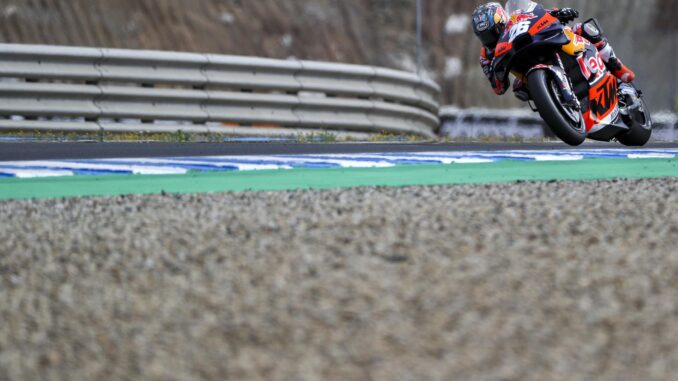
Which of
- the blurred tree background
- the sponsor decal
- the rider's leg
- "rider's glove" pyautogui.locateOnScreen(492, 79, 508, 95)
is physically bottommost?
the sponsor decal

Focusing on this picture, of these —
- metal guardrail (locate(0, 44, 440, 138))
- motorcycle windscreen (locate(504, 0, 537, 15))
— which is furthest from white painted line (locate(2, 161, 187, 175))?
metal guardrail (locate(0, 44, 440, 138))

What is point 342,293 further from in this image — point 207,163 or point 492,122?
point 492,122

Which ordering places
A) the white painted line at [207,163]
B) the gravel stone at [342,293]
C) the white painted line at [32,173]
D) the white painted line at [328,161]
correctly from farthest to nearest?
the white painted line at [328,161]
the white painted line at [207,163]
the white painted line at [32,173]
the gravel stone at [342,293]

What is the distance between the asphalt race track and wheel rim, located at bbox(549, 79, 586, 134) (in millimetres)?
2941

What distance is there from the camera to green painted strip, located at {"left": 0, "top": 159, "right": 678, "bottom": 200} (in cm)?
631

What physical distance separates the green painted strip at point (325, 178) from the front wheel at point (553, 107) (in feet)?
2.24

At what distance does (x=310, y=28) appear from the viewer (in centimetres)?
2767

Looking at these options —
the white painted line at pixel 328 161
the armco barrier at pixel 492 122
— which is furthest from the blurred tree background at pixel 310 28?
the white painted line at pixel 328 161

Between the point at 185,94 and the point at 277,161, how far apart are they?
5.69 m

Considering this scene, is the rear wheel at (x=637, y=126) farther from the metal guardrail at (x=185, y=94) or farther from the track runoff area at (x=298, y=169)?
the metal guardrail at (x=185, y=94)

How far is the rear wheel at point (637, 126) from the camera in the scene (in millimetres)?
9562

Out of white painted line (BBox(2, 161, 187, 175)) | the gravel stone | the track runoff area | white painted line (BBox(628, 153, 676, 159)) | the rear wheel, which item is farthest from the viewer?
the rear wheel

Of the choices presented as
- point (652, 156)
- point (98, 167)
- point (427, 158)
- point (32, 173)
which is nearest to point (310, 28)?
point (427, 158)

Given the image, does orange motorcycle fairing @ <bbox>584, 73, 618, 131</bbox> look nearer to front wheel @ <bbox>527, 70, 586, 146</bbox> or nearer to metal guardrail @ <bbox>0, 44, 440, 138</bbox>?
front wheel @ <bbox>527, 70, 586, 146</bbox>
